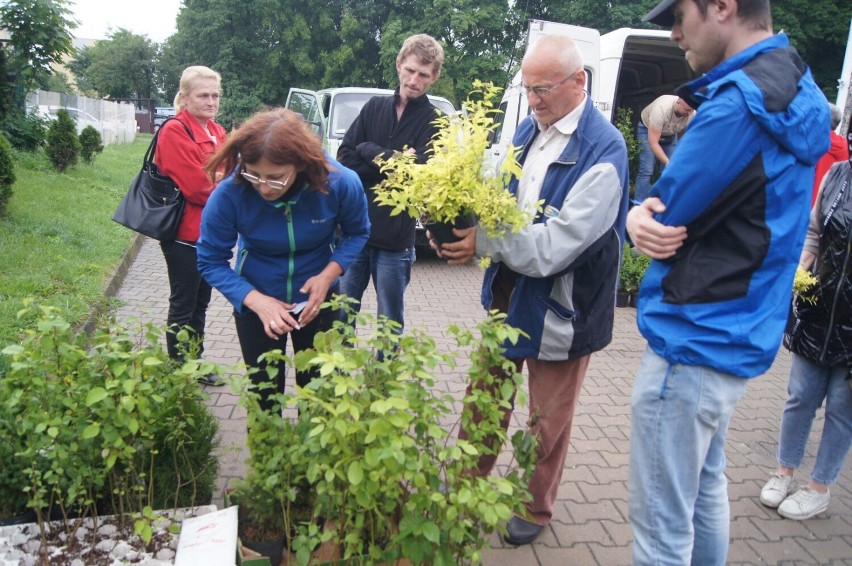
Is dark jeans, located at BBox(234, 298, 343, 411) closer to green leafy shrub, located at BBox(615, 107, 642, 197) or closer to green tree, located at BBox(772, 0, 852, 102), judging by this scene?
green leafy shrub, located at BBox(615, 107, 642, 197)

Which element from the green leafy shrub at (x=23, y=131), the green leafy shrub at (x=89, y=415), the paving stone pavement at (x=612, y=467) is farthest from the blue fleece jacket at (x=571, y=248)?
the green leafy shrub at (x=23, y=131)

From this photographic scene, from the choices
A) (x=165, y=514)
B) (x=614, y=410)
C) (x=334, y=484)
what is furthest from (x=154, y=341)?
(x=614, y=410)

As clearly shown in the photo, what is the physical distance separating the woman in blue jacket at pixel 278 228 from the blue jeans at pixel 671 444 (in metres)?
1.46

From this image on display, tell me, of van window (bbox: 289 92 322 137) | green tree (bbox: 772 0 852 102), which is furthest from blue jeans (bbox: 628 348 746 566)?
green tree (bbox: 772 0 852 102)

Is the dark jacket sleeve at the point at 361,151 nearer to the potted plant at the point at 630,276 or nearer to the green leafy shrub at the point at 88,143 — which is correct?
the potted plant at the point at 630,276

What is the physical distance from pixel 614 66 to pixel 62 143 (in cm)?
1057

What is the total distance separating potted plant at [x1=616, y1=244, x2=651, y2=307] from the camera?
7.48m

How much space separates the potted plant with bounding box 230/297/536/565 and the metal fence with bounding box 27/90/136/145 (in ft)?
67.0

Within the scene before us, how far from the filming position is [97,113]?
27781 millimetres

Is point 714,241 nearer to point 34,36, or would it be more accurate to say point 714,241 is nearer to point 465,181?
point 465,181

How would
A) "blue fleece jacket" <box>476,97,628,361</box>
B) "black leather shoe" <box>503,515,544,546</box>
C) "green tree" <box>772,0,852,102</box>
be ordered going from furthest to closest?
"green tree" <box>772,0,852,102</box> < "black leather shoe" <box>503,515,544,546</box> < "blue fleece jacket" <box>476,97,628,361</box>

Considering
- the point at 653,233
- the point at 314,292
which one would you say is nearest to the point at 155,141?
the point at 314,292

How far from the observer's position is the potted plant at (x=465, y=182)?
216 cm

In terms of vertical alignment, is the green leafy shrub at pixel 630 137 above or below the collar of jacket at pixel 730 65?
below
